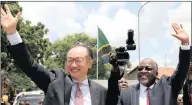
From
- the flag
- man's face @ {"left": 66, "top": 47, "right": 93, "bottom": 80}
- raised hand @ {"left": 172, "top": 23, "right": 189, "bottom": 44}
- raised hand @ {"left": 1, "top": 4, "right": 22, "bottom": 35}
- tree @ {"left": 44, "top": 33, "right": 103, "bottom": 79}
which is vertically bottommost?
tree @ {"left": 44, "top": 33, "right": 103, "bottom": 79}

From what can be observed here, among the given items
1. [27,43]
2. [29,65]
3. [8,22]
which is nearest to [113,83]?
[29,65]

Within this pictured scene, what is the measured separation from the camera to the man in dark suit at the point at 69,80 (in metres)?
3.80

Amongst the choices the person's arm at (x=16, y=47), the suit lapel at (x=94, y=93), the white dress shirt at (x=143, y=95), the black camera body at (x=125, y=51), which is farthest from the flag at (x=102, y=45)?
the person's arm at (x=16, y=47)

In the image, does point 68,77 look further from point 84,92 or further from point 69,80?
point 84,92

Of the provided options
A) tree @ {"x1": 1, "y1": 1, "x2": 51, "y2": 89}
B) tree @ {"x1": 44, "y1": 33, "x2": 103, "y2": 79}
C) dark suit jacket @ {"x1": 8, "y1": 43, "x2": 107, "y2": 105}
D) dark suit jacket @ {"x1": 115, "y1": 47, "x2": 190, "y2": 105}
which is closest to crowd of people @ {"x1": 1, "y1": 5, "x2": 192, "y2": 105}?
dark suit jacket @ {"x1": 8, "y1": 43, "x2": 107, "y2": 105}

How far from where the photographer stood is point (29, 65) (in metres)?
3.77

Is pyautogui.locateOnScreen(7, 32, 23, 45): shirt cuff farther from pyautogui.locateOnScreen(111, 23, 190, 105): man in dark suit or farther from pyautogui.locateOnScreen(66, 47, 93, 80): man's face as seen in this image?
pyautogui.locateOnScreen(111, 23, 190, 105): man in dark suit

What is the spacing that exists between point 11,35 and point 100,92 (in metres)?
0.92

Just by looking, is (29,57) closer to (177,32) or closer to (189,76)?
(177,32)

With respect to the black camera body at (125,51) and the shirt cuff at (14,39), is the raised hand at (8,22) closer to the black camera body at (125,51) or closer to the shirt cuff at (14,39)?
the shirt cuff at (14,39)

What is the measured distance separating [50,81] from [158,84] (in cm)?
160

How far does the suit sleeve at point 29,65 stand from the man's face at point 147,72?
158cm

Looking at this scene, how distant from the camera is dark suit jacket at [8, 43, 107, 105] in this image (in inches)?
146

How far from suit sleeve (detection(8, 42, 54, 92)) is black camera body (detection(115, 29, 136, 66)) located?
599 mm
